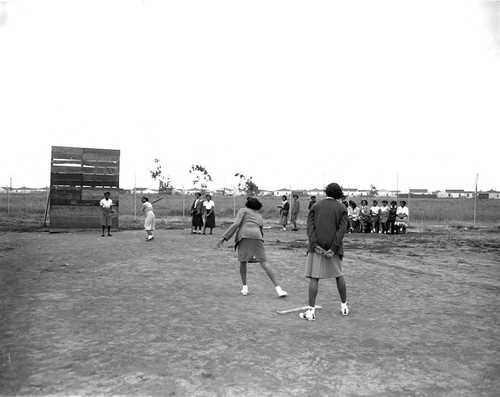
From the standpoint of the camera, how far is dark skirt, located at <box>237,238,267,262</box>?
733 cm

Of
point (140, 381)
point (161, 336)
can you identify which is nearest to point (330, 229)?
point (161, 336)

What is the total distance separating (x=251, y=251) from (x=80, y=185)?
15.5m

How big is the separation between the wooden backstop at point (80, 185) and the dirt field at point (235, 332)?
10419mm

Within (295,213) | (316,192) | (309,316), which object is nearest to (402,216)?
(295,213)

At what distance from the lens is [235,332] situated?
5.22 meters

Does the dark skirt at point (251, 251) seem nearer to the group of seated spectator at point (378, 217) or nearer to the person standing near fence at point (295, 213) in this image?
the group of seated spectator at point (378, 217)

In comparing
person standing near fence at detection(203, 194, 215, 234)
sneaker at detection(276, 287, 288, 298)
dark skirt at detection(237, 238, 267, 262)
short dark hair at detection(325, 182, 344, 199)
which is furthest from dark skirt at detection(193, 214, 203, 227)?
short dark hair at detection(325, 182, 344, 199)

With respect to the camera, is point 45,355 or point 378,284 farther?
point 378,284

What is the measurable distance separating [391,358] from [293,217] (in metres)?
17.2

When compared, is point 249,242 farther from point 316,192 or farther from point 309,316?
point 316,192

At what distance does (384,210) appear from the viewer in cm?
1995

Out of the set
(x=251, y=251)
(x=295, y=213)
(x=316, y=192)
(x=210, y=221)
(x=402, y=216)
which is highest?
(x=316, y=192)

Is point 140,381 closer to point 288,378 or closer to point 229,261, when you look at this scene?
point 288,378

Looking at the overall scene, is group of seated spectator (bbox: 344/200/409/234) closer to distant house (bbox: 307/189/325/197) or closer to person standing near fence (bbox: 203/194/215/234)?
distant house (bbox: 307/189/325/197)
